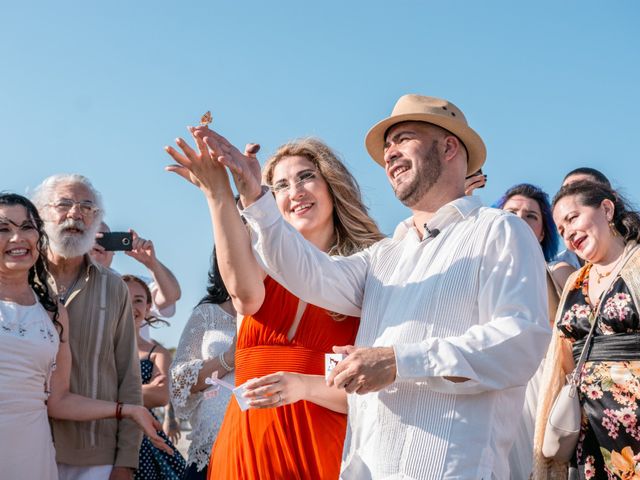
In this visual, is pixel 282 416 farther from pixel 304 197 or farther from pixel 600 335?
pixel 600 335

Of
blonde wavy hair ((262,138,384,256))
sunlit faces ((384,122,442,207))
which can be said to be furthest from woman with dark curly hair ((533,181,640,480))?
sunlit faces ((384,122,442,207))

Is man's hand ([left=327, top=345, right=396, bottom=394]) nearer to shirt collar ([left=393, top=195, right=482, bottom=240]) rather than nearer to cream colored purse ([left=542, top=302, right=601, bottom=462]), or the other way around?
shirt collar ([left=393, top=195, right=482, bottom=240])

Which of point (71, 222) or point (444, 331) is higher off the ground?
point (71, 222)

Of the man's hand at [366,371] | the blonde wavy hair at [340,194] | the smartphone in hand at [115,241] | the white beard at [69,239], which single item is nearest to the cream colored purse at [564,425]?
the blonde wavy hair at [340,194]

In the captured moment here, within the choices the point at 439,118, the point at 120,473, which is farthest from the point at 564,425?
the point at 120,473

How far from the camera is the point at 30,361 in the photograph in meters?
4.42

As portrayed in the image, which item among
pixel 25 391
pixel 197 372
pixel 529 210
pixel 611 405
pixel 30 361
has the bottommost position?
pixel 25 391

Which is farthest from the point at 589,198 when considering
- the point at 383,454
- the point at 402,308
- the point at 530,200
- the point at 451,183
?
the point at 383,454

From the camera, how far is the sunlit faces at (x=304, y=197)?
404 cm

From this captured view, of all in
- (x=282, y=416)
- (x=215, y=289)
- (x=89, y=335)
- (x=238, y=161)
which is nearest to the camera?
(x=238, y=161)

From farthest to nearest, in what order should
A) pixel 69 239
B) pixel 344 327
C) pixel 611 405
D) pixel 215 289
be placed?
1. pixel 215 289
2. pixel 69 239
3. pixel 611 405
4. pixel 344 327

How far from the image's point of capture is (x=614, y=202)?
15.5 feet

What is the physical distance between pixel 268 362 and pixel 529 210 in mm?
2883

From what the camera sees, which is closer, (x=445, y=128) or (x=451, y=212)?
(x=451, y=212)
